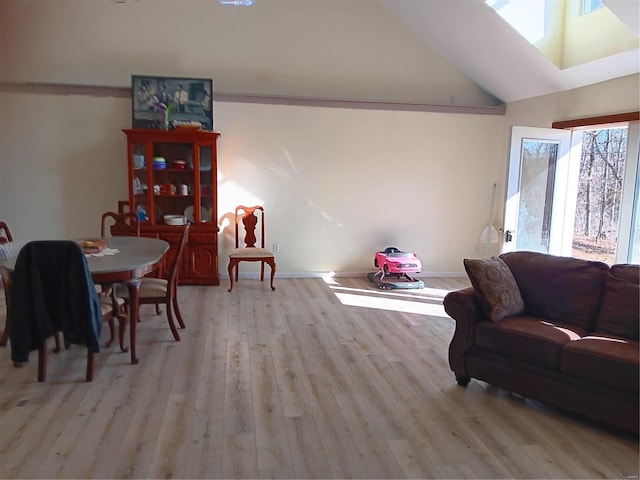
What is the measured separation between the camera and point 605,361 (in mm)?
2414

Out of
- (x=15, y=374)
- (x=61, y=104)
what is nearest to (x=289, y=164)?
(x=61, y=104)

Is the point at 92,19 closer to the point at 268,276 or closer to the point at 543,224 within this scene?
the point at 268,276

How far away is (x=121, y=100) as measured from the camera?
17.2 feet

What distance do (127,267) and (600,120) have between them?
14.3ft

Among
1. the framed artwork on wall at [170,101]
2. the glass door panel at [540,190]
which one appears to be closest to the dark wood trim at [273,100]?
the framed artwork on wall at [170,101]

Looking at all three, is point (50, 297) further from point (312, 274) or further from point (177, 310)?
point (312, 274)

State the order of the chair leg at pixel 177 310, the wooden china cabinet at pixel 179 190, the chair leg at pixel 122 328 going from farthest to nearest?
the wooden china cabinet at pixel 179 190, the chair leg at pixel 177 310, the chair leg at pixel 122 328

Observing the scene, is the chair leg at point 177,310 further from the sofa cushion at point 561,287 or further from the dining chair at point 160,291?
the sofa cushion at point 561,287

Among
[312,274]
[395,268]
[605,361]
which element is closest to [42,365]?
[605,361]

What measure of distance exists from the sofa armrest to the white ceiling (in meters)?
3.05

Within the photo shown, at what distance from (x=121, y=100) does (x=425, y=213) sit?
397 centimetres

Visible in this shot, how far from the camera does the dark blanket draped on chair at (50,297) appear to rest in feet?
8.86

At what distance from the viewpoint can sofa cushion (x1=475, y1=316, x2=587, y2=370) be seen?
2.61 metres

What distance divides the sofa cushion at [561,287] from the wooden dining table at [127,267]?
8.54 feet
